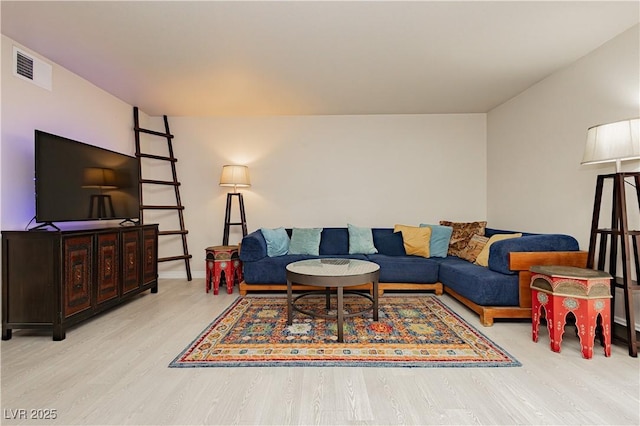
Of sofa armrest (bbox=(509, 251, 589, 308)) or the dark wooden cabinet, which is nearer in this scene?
the dark wooden cabinet

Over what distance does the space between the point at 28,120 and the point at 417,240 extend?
4.31 meters

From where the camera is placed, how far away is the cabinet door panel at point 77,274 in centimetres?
257

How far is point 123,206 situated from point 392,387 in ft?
11.1

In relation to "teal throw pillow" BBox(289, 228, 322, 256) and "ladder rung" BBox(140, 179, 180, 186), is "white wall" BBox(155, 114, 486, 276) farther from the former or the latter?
"teal throw pillow" BBox(289, 228, 322, 256)

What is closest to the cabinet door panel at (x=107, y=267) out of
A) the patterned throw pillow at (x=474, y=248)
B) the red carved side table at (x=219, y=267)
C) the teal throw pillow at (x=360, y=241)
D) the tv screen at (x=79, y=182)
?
the tv screen at (x=79, y=182)

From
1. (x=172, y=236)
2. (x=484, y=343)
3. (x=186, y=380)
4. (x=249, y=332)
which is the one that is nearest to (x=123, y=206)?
(x=172, y=236)

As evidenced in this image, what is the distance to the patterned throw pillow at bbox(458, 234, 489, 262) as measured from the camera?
3736 millimetres

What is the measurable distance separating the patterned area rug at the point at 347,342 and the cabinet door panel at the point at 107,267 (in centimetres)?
112

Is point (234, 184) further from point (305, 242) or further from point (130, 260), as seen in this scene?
point (130, 260)

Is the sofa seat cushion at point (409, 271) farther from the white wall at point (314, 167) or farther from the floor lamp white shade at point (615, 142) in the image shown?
the floor lamp white shade at point (615, 142)

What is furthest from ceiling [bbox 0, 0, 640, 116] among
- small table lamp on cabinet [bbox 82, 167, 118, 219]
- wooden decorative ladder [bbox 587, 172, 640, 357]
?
wooden decorative ladder [bbox 587, 172, 640, 357]

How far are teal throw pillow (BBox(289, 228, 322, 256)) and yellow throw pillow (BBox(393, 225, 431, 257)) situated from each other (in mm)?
1197

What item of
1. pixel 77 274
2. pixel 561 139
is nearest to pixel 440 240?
pixel 561 139

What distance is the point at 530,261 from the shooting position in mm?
2803
